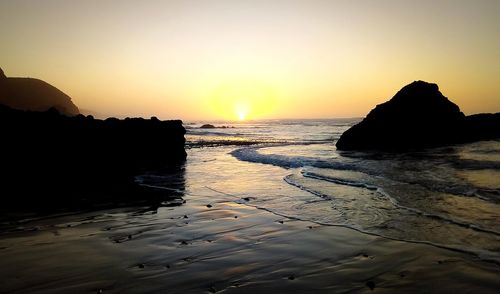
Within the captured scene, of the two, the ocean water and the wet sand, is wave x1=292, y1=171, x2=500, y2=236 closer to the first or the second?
the ocean water

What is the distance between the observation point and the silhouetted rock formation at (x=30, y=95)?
114088 mm

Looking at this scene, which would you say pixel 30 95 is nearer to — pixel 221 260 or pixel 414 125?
pixel 414 125

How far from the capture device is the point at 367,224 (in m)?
7.43

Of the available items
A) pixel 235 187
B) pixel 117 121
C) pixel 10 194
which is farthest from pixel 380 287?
pixel 117 121

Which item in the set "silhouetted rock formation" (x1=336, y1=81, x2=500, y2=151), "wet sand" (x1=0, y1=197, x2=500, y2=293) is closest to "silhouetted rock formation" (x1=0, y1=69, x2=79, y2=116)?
"silhouetted rock formation" (x1=336, y1=81, x2=500, y2=151)

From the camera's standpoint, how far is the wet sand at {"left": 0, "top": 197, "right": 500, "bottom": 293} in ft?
14.3

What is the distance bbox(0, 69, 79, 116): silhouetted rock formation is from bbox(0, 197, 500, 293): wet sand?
377 ft

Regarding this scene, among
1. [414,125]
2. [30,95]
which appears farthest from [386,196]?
[30,95]

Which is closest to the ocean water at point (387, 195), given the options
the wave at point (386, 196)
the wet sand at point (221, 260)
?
the wave at point (386, 196)

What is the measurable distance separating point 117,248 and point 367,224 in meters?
5.48

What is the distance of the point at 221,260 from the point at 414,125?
30209 millimetres

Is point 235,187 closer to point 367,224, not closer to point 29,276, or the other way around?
point 367,224

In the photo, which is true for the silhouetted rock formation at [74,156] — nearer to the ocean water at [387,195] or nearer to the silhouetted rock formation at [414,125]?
the ocean water at [387,195]

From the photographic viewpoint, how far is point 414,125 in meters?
30.4
